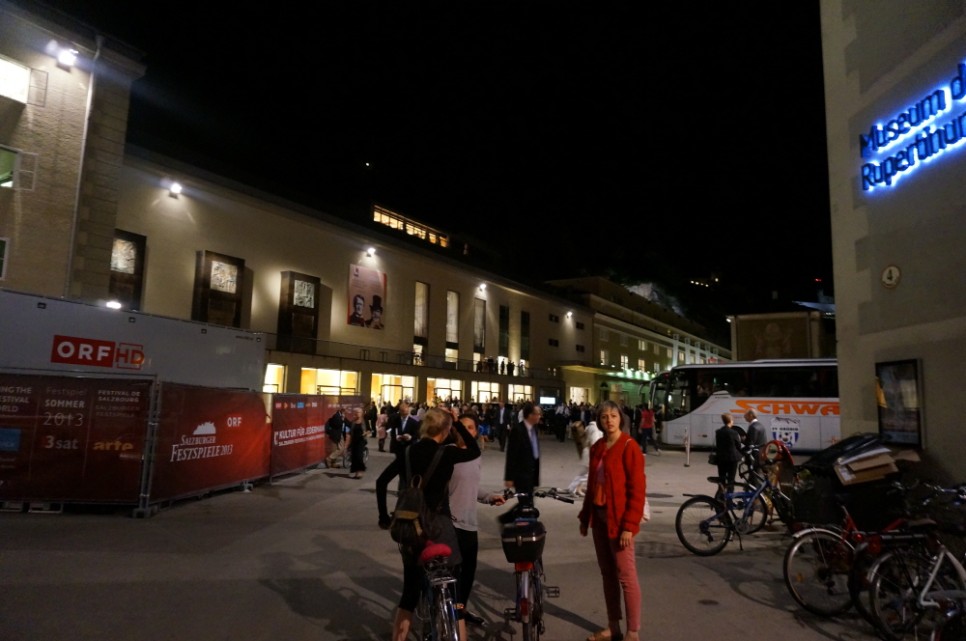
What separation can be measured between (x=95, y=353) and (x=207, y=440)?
2.70 meters

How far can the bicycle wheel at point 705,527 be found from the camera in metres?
7.63

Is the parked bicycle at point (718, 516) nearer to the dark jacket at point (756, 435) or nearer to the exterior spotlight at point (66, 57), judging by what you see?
the dark jacket at point (756, 435)

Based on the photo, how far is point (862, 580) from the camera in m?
5.05

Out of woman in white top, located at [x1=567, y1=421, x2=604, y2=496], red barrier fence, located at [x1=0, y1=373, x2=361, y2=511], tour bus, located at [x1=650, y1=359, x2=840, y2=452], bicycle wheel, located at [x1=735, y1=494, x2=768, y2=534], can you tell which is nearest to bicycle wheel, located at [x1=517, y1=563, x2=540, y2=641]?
bicycle wheel, located at [x1=735, y1=494, x2=768, y2=534]

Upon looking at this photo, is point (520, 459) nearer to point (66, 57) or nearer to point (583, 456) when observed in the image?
point (583, 456)

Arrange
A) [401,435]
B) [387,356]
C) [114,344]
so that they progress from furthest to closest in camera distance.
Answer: [387,356] → [114,344] → [401,435]

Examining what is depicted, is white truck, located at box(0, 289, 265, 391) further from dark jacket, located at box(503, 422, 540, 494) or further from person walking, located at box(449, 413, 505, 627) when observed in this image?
person walking, located at box(449, 413, 505, 627)

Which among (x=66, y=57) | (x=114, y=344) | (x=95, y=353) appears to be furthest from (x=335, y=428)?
(x=66, y=57)

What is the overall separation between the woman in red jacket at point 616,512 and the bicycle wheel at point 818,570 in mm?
1776

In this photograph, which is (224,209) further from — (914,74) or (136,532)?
(914,74)

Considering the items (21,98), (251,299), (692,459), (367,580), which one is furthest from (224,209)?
(367,580)

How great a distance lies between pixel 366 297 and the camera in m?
36.5

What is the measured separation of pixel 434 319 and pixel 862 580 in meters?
37.5

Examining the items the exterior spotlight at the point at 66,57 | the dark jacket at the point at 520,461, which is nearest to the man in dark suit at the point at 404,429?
the dark jacket at the point at 520,461
